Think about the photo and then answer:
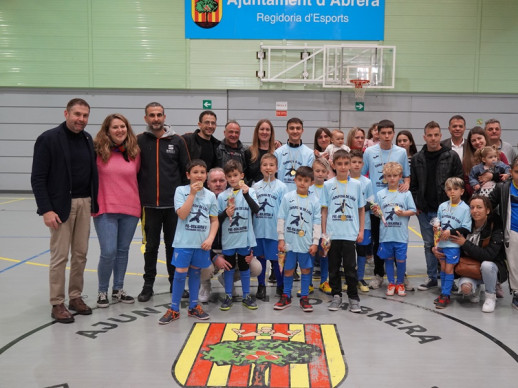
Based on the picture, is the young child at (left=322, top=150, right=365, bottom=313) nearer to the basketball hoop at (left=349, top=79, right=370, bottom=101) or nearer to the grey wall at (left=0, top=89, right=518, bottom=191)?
the basketball hoop at (left=349, top=79, right=370, bottom=101)

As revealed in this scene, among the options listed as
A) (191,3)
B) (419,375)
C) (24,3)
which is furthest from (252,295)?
(24,3)

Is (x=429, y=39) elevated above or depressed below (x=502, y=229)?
above

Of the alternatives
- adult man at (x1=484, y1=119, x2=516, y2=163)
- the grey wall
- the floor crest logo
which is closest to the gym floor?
the floor crest logo

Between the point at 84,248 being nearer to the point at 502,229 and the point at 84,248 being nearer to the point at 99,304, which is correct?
the point at 99,304

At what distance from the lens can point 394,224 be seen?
5277 mm

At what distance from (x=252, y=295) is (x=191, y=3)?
36.2 ft

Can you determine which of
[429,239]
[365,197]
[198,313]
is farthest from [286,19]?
[198,313]

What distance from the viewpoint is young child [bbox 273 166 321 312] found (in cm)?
477

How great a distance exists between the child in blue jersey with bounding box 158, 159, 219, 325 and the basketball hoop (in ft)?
32.5

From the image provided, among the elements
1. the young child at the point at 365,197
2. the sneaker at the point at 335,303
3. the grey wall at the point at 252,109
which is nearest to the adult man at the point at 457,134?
the young child at the point at 365,197

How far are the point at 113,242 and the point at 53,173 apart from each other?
931mm

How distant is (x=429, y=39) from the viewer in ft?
45.6

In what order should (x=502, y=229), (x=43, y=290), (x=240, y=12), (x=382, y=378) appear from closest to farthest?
(x=382, y=378) < (x=502, y=229) < (x=43, y=290) < (x=240, y=12)

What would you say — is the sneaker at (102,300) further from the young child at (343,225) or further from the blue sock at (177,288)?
the young child at (343,225)
